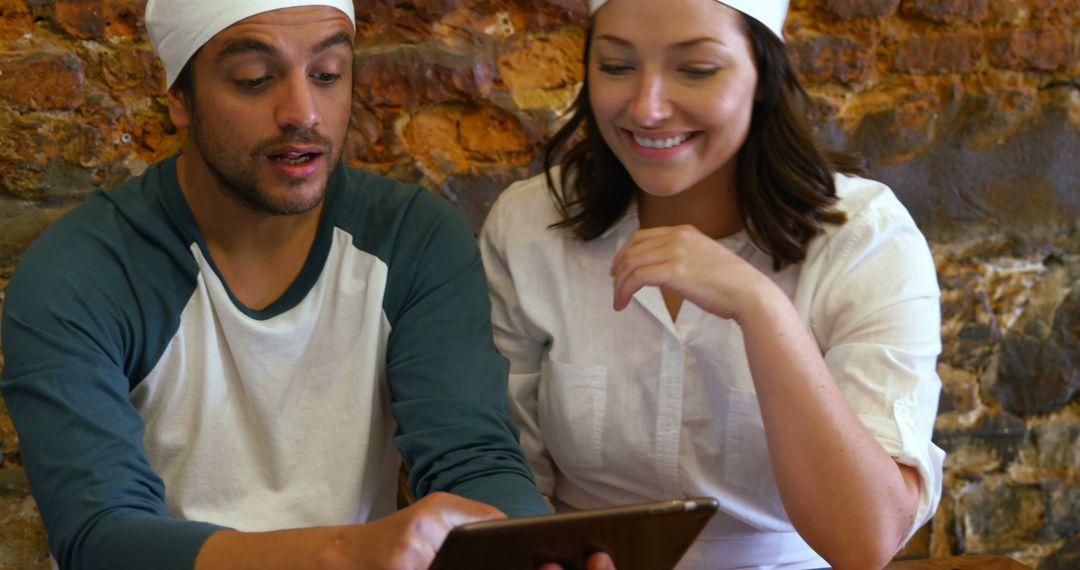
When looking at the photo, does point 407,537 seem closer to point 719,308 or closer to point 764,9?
point 719,308

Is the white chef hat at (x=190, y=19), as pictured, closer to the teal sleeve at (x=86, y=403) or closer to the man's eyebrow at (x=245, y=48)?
the man's eyebrow at (x=245, y=48)

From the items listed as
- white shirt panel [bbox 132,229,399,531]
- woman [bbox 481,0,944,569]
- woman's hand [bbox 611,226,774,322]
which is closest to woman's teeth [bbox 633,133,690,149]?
woman [bbox 481,0,944,569]

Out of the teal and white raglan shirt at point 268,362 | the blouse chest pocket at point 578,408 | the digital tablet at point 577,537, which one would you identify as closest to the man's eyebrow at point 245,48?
the teal and white raglan shirt at point 268,362

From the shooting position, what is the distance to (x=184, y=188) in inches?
68.7

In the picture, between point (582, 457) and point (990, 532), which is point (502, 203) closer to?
point (582, 457)

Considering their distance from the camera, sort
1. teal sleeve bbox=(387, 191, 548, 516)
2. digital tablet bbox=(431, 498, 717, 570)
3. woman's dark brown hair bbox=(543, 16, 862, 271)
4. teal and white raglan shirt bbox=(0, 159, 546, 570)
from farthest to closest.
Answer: woman's dark brown hair bbox=(543, 16, 862, 271) → teal sleeve bbox=(387, 191, 548, 516) → teal and white raglan shirt bbox=(0, 159, 546, 570) → digital tablet bbox=(431, 498, 717, 570)

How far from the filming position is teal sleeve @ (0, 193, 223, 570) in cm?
143

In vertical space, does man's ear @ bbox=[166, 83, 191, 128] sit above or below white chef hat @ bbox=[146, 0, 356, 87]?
below

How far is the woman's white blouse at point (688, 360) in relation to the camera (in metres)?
1.67

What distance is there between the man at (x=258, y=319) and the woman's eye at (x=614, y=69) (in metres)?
0.32

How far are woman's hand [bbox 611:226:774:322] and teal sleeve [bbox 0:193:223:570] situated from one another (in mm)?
626

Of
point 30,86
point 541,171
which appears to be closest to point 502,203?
point 541,171

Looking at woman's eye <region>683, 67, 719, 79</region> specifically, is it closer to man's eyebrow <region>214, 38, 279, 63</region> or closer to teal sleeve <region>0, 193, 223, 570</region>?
man's eyebrow <region>214, 38, 279, 63</region>

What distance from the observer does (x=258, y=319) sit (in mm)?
1710
